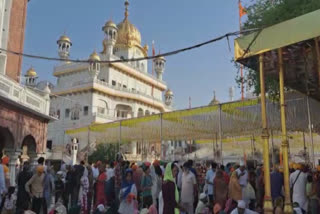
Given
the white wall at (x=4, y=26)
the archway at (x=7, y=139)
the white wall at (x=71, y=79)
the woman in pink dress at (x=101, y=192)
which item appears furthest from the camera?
the white wall at (x=71, y=79)

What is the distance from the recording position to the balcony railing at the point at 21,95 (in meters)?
12.6

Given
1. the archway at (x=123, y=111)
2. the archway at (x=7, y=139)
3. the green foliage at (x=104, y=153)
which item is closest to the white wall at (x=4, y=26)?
the archway at (x=7, y=139)

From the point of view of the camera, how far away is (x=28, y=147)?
15727 mm

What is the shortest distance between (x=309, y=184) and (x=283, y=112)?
3.17 meters

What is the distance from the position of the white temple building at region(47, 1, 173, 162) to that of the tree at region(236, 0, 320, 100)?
2069 centimetres

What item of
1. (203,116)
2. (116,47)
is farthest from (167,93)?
(203,116)

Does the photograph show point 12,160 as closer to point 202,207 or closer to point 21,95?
point 21,95

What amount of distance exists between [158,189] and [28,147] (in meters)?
9.74

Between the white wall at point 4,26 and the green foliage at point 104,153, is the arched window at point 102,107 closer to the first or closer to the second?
the green foliage at point 104,153

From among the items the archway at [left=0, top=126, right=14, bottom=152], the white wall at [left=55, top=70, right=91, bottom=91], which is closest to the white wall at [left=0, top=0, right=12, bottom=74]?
the archway at [left=0, top=126, right=14, bottom=152]

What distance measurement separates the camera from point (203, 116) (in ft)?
44.8

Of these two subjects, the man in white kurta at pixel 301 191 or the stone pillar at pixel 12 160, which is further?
the stone pillar at pixel 12 160

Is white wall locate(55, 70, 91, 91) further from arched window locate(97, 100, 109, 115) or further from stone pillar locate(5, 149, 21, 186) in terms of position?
stone pillar locate(5, 149, 21, 186)

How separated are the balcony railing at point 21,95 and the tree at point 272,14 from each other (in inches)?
346
